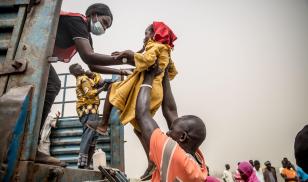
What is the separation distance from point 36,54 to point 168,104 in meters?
1.68

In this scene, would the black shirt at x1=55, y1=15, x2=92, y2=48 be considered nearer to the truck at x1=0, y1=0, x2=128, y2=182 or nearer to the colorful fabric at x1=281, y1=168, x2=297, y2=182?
Result: the truck at x1=0, y1=0, x2=128, y2=182

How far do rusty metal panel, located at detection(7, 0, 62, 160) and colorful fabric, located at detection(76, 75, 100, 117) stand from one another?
2946mm

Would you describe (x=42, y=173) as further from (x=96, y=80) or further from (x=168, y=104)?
(x=96, y=80)

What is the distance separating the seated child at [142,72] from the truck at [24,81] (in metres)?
0.73

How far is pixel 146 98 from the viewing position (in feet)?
6.77

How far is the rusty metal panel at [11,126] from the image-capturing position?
113 centimetres

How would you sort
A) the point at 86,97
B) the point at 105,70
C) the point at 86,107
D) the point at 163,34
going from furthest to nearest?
the point at 86,97 < the point at 86,107 < the point at 105,70 < the point at 163,34

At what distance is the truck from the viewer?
3.92ft

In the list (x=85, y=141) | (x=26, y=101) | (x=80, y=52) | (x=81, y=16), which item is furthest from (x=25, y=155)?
(x=85, y=141)

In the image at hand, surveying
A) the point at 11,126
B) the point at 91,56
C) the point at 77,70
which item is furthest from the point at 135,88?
the point at 77,70

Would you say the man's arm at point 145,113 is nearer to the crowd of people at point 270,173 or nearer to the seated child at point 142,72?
the seated child at point 142,72

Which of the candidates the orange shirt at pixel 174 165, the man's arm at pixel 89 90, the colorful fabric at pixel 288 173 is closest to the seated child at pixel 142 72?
the orange shirt at pixel 174 165

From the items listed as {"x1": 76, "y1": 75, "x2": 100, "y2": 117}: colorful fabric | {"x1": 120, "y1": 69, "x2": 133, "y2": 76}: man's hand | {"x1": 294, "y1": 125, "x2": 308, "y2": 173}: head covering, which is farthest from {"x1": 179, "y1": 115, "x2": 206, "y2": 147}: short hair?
{"x1": 76, "y1": 75, "x2": 100, "y2": 117}: colorful fabric

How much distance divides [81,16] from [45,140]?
2.70m
